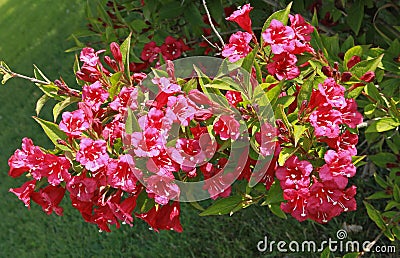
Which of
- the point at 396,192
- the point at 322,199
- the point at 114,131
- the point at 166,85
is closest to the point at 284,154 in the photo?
the point at 322,199

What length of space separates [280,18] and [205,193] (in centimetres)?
60

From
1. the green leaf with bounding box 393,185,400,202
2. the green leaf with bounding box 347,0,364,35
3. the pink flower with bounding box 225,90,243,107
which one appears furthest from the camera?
the green leaf with bounding box 347,0,364,35

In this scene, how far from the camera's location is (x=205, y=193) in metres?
1.71

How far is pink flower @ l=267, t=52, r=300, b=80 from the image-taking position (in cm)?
170

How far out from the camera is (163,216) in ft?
5.72

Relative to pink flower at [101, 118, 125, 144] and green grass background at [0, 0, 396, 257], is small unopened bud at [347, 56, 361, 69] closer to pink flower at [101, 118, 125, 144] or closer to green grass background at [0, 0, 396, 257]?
pink flower at [101, 118, 125, 144]

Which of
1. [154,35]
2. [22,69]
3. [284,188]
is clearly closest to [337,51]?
[284,188]

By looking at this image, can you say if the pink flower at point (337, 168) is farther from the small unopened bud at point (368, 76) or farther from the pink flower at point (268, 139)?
the small unopened bud at point (368, 76)

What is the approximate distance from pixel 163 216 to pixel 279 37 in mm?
652

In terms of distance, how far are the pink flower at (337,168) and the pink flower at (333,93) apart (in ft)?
0.46

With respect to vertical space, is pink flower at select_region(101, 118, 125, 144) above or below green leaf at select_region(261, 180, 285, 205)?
above

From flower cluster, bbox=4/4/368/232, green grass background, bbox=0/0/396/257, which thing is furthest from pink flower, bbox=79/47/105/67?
green grass background, bbox=0/0/396/257

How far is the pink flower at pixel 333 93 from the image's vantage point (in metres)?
1.56

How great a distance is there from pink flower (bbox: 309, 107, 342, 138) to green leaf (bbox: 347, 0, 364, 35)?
1085 millimetres
